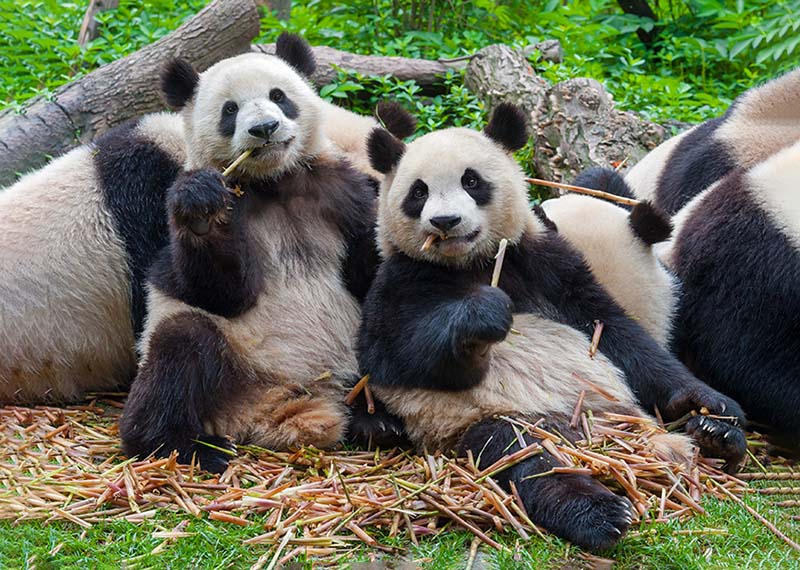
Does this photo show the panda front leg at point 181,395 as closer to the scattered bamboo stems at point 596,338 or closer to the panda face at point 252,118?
the panda face at point 252,118

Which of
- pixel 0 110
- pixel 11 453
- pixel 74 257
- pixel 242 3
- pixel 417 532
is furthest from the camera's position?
pixel 0 110

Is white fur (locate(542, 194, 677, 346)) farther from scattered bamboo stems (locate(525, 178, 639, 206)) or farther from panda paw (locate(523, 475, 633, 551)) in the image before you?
panda paw (locate(523, 475, 633, 551))

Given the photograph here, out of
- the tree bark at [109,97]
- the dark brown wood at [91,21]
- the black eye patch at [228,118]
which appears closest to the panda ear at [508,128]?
A: the black eye patch at [228,118]

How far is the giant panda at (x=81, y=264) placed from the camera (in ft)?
16.8

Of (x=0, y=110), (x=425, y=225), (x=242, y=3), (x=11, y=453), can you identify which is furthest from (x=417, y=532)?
(x=0, y=110)

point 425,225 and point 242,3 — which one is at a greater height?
point 242,3

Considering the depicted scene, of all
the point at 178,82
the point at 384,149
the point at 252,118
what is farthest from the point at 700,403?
the point at 178,82

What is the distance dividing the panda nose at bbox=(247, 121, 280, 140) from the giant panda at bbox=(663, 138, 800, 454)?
2.10 metres

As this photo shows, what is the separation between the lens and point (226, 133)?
14.8 feet

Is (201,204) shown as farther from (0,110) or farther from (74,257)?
(0,110)

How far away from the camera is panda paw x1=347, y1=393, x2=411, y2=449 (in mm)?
4223

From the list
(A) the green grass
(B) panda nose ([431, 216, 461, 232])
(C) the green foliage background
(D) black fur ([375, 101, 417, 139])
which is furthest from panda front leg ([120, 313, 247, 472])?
(C) the green foliage background

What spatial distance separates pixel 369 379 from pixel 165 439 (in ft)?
2.94

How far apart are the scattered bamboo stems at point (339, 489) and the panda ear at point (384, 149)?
97 centimetres
